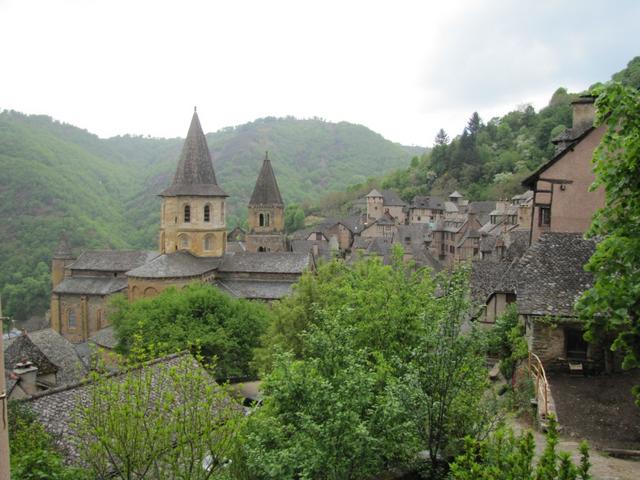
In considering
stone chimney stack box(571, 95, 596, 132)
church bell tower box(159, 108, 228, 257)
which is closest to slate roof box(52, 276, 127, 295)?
church bell tower box(159, 108, 228, 257)

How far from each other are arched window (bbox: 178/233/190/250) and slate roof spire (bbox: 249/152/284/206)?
11553 millimetres

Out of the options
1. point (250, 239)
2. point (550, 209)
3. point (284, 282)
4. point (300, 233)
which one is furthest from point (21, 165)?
point (550, 209)

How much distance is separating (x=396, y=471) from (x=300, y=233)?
9853cm

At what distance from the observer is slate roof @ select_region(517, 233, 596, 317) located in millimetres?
14336

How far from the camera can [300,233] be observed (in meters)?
109

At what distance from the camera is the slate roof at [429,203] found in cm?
10506

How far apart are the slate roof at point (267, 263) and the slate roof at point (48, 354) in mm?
14204

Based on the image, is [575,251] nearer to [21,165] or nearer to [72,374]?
[72,374]

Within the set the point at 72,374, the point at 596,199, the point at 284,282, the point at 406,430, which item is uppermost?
the point at 596,199

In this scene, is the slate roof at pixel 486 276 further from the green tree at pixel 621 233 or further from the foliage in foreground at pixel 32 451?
the foliage in foreground at pixel 32 451

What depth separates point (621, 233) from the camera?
7.54 metres

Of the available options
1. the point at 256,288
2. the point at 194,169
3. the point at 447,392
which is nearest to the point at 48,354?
the point at 256,288

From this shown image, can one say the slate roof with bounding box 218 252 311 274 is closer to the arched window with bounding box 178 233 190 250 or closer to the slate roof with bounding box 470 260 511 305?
the arched window with bounding box 178 233 190 250

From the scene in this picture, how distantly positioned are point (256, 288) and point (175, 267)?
21.6ft
